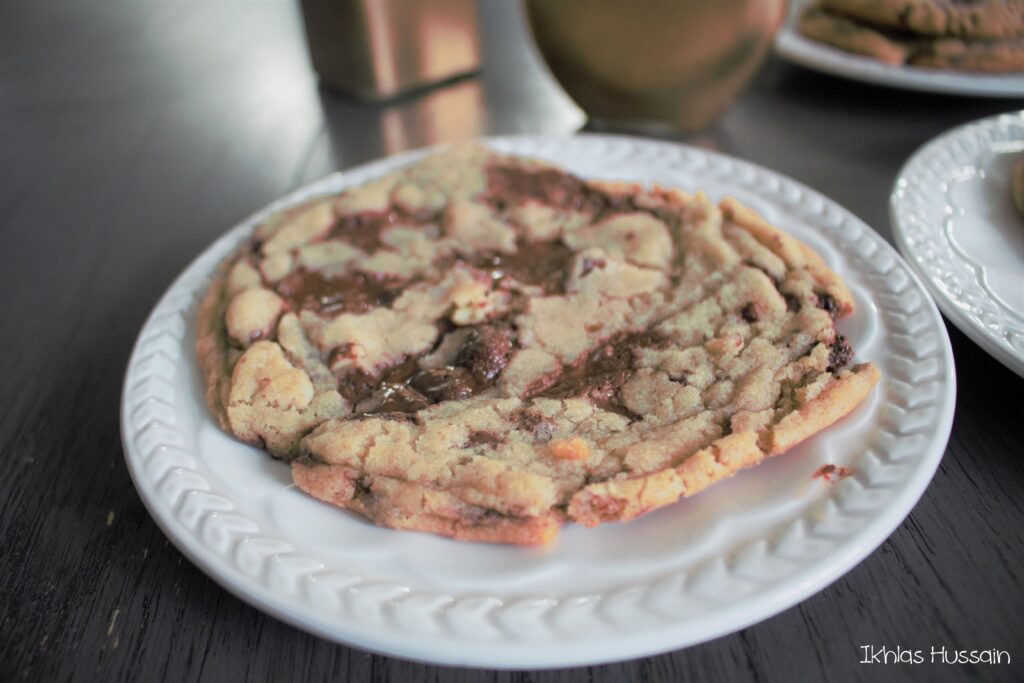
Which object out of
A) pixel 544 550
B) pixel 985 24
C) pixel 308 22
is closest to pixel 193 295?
pixel 544 550

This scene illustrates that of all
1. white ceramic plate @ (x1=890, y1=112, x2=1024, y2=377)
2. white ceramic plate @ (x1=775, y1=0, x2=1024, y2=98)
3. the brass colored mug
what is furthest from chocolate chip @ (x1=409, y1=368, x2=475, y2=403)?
white ceramic plate @ (x1=775, y1=0, x2=1024, y2=98)

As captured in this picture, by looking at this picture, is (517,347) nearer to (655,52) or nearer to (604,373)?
(604,373)

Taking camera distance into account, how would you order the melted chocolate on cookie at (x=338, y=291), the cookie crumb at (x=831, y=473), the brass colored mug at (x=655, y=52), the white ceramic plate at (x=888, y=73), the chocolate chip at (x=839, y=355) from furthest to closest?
the white ceramic plate at (x=888, y=73) < the brass colored mug at (x=655, y=52) < the melted chocolate on cookie at (x=338, y=291) < the chocolate chip at (x=839, y=355) < the cookie crumb at (x=831, y=473)

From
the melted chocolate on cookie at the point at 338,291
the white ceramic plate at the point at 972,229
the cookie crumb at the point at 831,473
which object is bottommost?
the melted chocolate on cookie at the point at 338,291

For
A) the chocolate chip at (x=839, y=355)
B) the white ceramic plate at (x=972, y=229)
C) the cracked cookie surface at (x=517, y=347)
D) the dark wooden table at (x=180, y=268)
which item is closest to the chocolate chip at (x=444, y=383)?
the cracked cookie surface at (x=517, y=347)

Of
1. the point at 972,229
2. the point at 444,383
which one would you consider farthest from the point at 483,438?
the point at 972,229

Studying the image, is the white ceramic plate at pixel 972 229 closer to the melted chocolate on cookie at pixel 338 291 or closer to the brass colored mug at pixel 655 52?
the brass colored mug at pixel 655 52

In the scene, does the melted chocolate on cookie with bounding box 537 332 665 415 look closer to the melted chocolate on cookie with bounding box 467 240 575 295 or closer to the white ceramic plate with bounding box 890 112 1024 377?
the melted chocolate on cookie with bounding box 467 240 575 295
